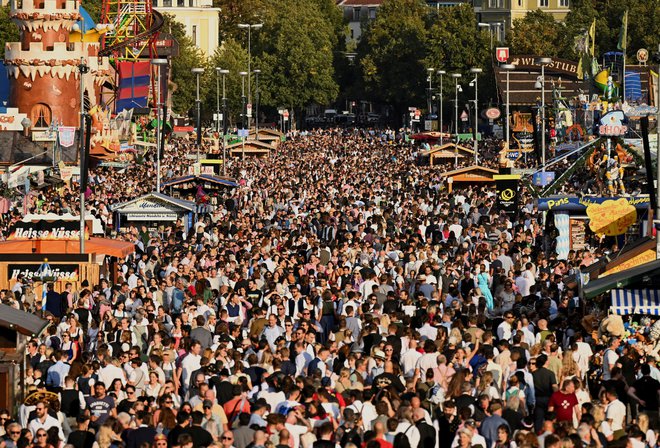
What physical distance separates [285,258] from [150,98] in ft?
214

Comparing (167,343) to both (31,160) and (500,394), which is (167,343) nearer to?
(500,394)

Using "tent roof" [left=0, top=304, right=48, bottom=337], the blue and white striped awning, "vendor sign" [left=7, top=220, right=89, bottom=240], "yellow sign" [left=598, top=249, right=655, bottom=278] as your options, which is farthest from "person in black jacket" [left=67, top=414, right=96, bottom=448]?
"vendor sign" [left=7, top=220, right=89, bottom=240]

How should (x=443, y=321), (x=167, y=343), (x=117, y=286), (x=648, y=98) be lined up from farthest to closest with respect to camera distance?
1. (x=648, y=98)
2. (x=117, y=286)
3. (x=443, y=321)
4. (x=167, y=343)

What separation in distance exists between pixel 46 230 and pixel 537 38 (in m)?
99.0

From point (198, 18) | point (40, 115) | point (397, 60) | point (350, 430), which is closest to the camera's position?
point (350, 430)

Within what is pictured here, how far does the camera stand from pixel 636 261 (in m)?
27.4

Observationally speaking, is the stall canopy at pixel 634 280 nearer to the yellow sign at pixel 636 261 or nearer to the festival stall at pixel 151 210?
the yellow sign at pixel 636 261

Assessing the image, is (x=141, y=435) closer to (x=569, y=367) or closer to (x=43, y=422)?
(x=43, y=422)

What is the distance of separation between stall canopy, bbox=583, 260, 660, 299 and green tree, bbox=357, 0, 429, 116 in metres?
112

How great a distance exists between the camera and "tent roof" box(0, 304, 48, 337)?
2064 cm

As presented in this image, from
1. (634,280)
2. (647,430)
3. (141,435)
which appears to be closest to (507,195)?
(634,280)

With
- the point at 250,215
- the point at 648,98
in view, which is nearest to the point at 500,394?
the point at 250,215

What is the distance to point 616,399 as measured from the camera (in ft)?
60.8

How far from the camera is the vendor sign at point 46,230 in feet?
107
